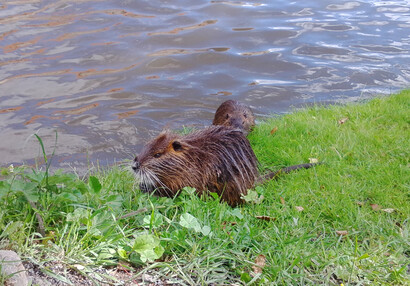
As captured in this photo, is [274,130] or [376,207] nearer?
[376,207]

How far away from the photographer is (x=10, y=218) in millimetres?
2375

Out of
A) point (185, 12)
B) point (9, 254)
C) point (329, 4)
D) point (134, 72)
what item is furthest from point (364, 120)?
point (329, 4)

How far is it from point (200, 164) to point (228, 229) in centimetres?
89

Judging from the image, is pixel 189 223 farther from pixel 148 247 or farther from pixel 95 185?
pixel 95 185

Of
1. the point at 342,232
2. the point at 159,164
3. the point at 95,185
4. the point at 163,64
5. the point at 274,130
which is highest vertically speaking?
the point at 95,185

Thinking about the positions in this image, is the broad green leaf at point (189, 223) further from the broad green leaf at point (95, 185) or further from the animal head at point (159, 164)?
the animal head at point (159, 164)

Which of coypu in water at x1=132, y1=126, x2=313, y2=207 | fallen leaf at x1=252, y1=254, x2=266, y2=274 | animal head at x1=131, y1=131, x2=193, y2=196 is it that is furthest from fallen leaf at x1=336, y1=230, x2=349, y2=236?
animal head at x1=131, y1=131, x2=193, y2=196

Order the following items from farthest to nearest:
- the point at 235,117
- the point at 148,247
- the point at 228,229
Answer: the point at 235,117, the point at 228,229, the point at 148,247

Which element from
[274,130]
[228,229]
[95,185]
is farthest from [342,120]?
[95,185]

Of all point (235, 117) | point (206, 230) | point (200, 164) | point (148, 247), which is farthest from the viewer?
point (235, 117)

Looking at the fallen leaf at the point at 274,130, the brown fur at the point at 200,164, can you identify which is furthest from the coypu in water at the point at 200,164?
the fallen leaf at the point at 274,130

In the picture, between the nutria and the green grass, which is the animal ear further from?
the nutria

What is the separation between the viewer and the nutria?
5.14 metres

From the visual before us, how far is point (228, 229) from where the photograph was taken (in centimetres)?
264
